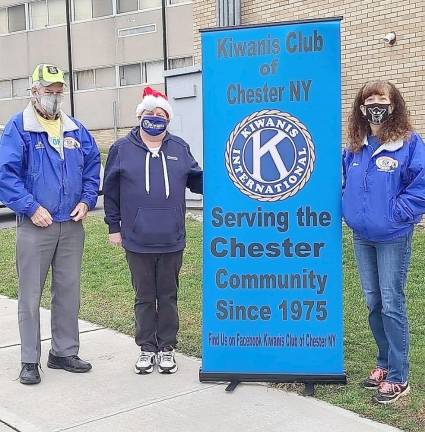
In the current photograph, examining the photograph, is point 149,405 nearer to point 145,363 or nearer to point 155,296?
point 145,363

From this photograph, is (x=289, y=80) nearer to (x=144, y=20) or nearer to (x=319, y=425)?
(x=319, y=425)

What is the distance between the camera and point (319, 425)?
11.9 feet

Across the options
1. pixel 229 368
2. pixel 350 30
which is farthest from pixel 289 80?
pixel 350 30

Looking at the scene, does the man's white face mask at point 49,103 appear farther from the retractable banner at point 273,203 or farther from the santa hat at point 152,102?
the retractable banner at point 273,203

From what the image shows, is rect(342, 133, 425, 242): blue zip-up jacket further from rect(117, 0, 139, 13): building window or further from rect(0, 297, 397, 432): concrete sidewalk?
rect(117, 0, 139, 13): building window

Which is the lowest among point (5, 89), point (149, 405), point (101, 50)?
point (149, 405)

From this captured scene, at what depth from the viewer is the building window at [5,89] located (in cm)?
3138

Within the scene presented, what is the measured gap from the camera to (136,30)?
26984 mm

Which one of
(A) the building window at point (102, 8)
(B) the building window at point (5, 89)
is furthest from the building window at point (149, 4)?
(B) the building window at point (5, 89)

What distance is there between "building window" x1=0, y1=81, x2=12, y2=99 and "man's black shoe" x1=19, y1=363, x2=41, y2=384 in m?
28.9

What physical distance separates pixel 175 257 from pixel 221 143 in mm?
861

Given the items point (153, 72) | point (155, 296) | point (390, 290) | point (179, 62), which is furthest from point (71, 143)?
point (153, 72)

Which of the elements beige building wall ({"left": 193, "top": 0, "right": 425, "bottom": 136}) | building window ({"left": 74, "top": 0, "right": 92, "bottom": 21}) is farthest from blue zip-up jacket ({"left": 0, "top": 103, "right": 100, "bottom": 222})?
building window ({"left": 74, "top": 0, "right": 92, "bottom": 21})

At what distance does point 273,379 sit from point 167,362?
29.6 inches
